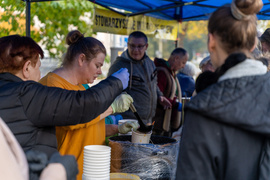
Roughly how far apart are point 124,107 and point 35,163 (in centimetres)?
155

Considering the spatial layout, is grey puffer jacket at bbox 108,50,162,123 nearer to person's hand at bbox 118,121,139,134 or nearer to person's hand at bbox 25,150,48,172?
person's hand at bbox 118,121,139,134

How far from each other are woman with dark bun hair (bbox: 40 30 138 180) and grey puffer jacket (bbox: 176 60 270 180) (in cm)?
121

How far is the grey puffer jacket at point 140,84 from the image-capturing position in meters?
4.90

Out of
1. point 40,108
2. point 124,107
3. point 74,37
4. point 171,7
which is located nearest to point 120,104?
point 124,107

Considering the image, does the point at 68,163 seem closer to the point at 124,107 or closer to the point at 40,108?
the point at 40,108

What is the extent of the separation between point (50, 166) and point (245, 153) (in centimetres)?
78

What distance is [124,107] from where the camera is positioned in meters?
2.81

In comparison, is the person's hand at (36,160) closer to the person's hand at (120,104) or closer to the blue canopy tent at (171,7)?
the person's hand at (120,104)

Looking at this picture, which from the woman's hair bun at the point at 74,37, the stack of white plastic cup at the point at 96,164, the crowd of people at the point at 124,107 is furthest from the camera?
the woman's hair bun at the point at 74,37

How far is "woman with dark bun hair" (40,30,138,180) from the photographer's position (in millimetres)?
2508

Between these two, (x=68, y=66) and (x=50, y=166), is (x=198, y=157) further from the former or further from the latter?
(x=68, y=66)

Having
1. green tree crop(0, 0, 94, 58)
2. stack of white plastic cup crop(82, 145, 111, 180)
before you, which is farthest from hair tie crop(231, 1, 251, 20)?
green tree crop(0, 0, 94, 58)

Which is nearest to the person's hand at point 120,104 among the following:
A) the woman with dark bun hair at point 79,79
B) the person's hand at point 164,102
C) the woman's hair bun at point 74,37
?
the woman with dark bun hair at point 79,79

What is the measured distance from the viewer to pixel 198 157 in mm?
1408
